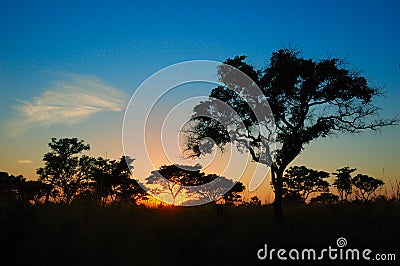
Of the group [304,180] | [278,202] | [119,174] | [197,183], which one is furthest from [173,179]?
[278,202]

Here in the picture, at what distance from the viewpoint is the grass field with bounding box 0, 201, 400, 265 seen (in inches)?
376

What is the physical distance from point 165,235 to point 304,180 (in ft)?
156

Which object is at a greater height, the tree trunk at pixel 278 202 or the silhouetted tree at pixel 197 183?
the silhouetted tree at pixel 197 183

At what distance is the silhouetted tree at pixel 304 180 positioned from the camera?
5394 cm

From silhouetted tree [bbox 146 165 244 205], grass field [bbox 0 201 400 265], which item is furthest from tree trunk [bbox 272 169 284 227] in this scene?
silhouetted tree [bbox 146 165 244 205]

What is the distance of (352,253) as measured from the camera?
33.9ft

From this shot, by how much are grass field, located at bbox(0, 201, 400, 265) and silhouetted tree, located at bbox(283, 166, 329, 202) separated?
40.1 meters

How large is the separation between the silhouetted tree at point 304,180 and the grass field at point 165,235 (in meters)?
40.1

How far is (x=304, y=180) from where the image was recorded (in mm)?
55125

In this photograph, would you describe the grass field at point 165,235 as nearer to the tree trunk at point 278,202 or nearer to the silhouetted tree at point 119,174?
the tree trunk at point 278,202

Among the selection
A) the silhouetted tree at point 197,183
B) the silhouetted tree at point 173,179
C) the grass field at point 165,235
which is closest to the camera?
the grass field at point 165,235

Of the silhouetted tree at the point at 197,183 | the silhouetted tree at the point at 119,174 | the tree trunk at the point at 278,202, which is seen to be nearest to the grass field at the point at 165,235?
the tree trunk at the point at 278,202

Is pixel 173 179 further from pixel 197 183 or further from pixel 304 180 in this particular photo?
pixel 304 180

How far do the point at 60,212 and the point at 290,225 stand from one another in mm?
9145
